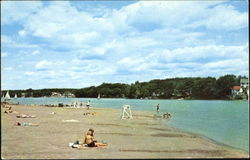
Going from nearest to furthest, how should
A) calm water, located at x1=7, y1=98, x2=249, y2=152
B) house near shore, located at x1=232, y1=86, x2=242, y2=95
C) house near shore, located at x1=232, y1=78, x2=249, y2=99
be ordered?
1. calm water, located at x1=7, y1=98, x2=249, y2=152
2. house near shore, located at x1=232, y1=78, x2=249, y2=99
3. house near shore, located at x1=232, y1=86, x2=242, y2=95

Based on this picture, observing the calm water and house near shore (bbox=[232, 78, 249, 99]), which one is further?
house near shore (bbox=[232, 78, 249, 99])

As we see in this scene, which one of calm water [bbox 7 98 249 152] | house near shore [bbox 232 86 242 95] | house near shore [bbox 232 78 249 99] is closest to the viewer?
calm water [bbox 7 98 249 152]

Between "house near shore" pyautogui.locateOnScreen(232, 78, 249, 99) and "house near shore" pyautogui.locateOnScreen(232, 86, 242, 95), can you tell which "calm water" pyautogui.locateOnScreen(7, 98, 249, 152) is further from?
"house near shore" pyautogui.locateOnScreen(232, 86, 242, 95)

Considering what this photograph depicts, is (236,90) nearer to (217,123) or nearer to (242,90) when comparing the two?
(242,90)

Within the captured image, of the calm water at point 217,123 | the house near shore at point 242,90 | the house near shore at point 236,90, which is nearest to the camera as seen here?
the calm water at point 217,123

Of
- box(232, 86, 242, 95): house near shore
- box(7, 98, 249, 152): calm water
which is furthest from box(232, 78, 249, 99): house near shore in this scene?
box(7, 98, 249, 152): calm water

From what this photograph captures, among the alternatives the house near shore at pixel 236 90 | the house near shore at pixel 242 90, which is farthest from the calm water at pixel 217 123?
the house near shore at pixel 236 90

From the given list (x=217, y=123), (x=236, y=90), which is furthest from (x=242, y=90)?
(x=217, y=123)

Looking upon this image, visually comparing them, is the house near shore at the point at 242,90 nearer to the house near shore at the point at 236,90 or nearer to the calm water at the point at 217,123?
the house near shore at the point at 236,90

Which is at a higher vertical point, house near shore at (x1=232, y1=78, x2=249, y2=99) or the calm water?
house near shore at (x1=232, y1=78, x2=249, y2=99)

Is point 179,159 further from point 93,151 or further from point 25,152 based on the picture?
point 25,152

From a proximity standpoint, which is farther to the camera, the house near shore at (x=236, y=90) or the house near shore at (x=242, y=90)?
the house near shore at (x=236, y=90)

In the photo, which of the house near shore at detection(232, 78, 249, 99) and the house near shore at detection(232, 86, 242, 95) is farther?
the house near shore at detection(232, 86, 242, 95)

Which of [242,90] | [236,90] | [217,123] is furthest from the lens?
[242,90]
